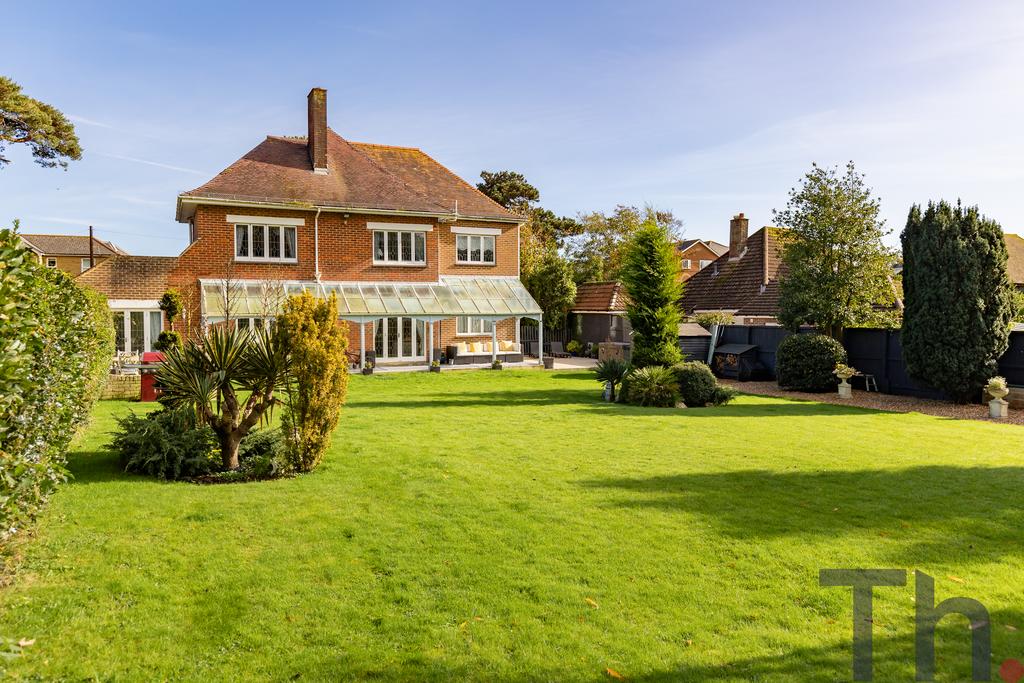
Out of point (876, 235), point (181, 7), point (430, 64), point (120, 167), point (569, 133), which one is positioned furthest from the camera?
point (120, 167)

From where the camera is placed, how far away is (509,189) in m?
53.1

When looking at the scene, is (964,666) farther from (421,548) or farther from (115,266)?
(115,266)

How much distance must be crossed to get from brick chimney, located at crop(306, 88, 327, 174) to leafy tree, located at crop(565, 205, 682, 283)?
25436mm

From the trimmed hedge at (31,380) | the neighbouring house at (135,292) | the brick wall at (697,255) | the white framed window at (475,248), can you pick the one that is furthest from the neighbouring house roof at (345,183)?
the brick wall at (697,255)

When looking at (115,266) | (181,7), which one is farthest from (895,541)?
(115,266)

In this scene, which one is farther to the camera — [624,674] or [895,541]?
[895,541]

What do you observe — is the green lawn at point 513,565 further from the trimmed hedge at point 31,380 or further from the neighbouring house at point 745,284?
the neighbouring house at point 745,284

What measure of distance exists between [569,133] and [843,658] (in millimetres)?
23943

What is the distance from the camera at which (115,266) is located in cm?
2406

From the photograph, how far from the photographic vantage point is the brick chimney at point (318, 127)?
2880cm

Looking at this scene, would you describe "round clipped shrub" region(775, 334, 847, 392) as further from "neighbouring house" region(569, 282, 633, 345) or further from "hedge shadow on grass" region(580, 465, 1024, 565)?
"neighbouring house" region(569, 282, 633, 345)

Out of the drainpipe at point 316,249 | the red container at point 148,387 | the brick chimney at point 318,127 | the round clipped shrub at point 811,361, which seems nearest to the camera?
the red container at point 148,387

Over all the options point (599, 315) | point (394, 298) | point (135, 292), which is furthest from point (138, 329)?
point (599, 315)

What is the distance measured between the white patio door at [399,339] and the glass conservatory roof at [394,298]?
1.00 metres
